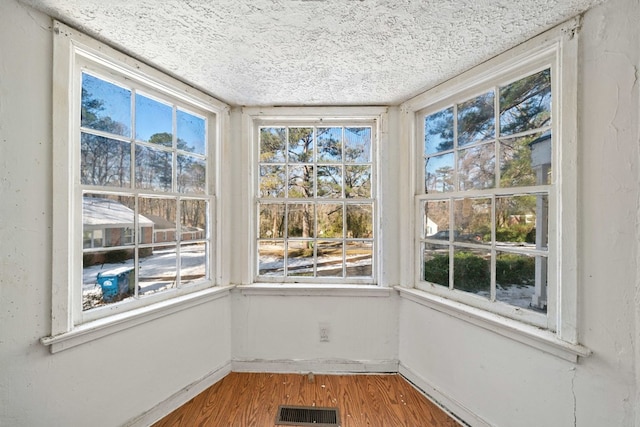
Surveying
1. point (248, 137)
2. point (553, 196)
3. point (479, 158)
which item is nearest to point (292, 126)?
point (248, 137)

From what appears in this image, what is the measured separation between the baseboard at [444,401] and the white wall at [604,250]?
0.84 feet

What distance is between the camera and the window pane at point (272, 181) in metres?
2.17

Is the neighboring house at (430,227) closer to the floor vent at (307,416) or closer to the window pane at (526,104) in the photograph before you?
the window pane at (526,104)

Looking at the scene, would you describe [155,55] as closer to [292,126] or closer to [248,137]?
[248,137]

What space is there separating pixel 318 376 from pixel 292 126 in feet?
6.72

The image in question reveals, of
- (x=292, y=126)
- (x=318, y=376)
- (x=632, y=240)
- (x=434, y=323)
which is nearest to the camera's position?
(x=632, y=240)

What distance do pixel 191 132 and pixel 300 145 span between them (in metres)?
0.85

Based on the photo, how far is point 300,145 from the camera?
2180 millimetres

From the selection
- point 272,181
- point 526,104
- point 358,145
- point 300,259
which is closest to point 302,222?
point 300,259

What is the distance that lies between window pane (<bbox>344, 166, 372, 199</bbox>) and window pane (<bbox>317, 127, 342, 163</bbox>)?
0.48ft

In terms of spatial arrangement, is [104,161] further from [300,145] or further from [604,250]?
[604,250]

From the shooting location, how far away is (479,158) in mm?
1635

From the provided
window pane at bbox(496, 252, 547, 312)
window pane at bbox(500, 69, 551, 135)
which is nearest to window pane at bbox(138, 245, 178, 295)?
window pane at bbox(496, 252, 547, 312)

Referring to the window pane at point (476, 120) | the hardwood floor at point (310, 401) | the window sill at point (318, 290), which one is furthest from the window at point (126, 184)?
the window pane at point (476, 120)
